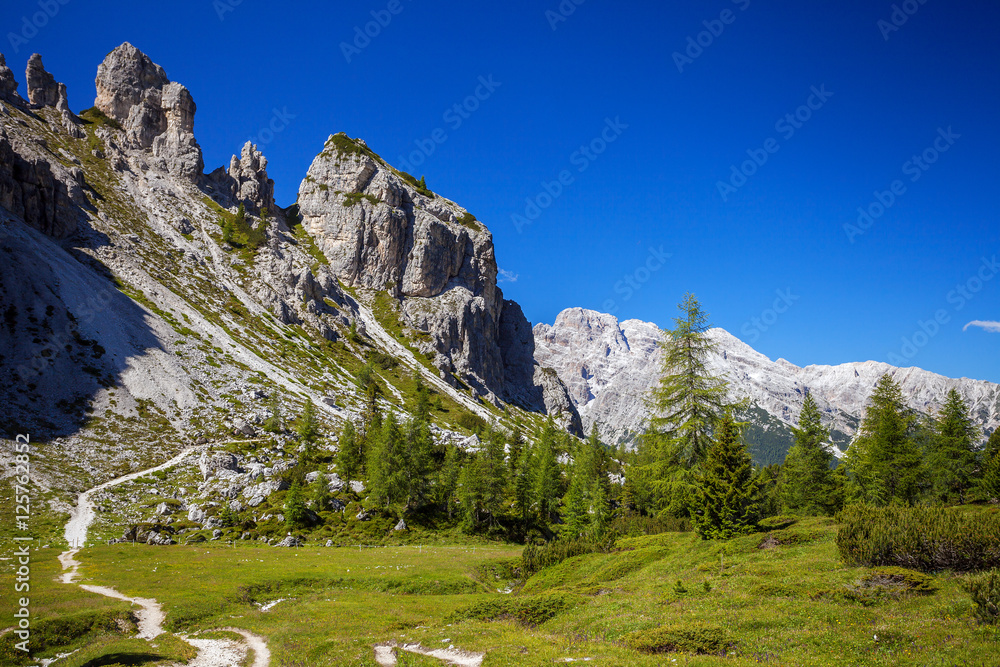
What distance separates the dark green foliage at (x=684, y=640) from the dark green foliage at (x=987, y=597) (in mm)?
6782

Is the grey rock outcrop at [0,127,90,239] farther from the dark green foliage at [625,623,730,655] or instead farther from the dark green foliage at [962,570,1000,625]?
the dark green foliage at [962,570,1000,625]

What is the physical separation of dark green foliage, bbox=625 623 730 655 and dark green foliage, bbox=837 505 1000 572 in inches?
343

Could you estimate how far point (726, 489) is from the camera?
3075 cm

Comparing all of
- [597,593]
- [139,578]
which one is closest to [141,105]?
[139,578]

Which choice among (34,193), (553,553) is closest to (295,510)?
(553,553)

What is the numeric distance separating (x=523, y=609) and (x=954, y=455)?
2148 inches

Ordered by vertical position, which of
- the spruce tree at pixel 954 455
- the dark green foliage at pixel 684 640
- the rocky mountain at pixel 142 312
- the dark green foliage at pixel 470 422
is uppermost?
the rocky mountain at pixel 142 312

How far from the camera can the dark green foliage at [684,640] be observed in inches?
607

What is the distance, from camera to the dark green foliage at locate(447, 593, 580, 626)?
24.6m

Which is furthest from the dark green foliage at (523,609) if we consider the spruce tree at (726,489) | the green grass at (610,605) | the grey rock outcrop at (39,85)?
the grey rock outcrop at (39,85)

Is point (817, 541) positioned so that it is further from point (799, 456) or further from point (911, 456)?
point (799, 456)

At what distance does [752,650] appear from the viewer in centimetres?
1483

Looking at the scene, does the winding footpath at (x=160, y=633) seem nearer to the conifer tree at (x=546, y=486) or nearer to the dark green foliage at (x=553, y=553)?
the dark green foliage at (x=553, y=553)

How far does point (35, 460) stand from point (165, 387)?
30.1m
